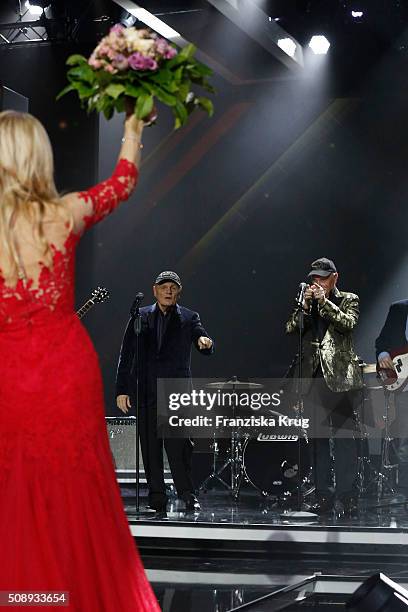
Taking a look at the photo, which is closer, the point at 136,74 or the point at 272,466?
the point at 136,74

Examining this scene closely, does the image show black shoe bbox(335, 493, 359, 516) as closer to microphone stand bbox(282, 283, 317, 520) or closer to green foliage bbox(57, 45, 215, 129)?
microphone stand bbox(282, 283, 317, 520)

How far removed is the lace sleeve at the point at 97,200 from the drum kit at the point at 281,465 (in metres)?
5.11

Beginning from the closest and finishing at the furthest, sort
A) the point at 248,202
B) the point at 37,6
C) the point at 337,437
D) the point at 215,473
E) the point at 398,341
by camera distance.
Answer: the point at 337,437 < the point at 398,341 < the point at 215,473 < the point at 37,6 < the point at 248,202

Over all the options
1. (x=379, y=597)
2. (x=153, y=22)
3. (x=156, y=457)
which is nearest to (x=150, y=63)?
(x=379, y=597)

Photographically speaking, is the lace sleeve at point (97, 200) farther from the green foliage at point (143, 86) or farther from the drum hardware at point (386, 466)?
the drum hardware at point (386, 466)

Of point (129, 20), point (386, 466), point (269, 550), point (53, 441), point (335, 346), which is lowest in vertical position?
point (269, 550)

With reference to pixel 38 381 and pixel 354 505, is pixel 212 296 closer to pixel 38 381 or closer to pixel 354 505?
pixel 354 505

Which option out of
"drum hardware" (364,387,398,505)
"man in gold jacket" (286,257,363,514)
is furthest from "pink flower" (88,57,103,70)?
"drum hardware" (364,387,398,505)

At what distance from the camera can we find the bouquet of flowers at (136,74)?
9.87 feet

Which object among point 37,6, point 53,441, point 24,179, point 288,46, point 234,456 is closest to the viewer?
point 24,179

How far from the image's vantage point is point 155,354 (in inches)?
296

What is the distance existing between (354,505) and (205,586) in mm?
1940

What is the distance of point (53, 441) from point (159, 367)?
4.52 meters

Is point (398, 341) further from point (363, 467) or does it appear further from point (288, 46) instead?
point (288, 46)
